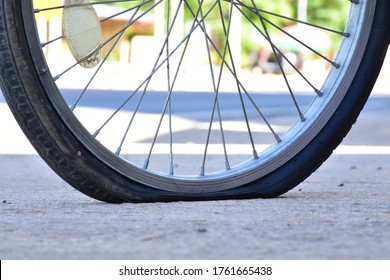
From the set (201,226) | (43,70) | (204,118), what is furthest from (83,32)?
(204,118)

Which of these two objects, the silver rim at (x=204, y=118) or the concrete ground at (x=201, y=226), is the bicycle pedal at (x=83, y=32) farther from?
the concrete ground at (x=201, y=226)

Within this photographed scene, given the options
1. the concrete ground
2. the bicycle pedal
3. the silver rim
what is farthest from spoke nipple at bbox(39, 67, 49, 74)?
the concrete ground

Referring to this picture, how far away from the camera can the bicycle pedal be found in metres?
4.13

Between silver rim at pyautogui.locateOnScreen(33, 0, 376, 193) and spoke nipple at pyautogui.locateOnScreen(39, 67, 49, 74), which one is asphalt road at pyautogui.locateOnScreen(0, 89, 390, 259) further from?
spoke nipple at pyautogui.locateOnScreen(39, 67, 49, 74)

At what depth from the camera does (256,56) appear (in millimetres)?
49312

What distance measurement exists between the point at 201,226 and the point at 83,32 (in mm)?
1062

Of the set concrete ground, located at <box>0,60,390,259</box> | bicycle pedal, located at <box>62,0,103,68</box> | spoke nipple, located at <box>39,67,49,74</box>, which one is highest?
bicycle pedal, located at <box>62,0,103,68</box>

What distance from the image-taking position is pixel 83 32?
4160 millimetres

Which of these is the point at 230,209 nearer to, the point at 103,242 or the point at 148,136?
the point at 103,242

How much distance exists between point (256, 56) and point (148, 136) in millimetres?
39898

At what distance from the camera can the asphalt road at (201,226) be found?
9.89 feet

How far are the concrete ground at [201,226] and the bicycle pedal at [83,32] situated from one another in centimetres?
55

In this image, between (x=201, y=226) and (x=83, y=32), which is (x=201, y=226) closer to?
(x=201, y=226)

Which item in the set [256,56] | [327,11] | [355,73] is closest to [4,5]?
[355,73]
